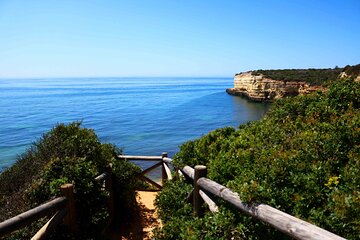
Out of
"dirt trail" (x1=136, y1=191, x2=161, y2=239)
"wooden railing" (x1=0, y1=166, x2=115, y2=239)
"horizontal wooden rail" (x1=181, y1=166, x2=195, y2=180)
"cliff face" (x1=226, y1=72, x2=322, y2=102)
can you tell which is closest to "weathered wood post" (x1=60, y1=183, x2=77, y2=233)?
"wooden railing" (x1=0, y1=166, x2=115, y2=239)

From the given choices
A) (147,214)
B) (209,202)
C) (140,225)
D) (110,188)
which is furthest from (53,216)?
(147,214)

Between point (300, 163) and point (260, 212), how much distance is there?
133 cm

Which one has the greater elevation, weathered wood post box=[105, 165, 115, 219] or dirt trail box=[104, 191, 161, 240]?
weathered wood post box=[105, 165, 115, 219]

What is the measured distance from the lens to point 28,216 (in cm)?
372

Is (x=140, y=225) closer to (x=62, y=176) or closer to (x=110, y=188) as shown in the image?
(x=110, y=188)

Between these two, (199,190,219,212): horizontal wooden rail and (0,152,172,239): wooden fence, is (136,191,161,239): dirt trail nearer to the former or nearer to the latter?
(0,152,172,239): wooden fence

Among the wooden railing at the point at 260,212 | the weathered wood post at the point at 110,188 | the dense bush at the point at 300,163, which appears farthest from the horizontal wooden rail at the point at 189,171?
the weathered wood post at the point at 110,188

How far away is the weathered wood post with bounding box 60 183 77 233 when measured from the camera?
181 inches

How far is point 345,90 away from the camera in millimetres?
5621

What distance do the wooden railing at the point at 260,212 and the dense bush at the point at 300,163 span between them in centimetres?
15

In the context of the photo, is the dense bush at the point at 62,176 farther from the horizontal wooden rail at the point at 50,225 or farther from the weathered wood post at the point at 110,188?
the horizontal wooden rail at the point at 50,225

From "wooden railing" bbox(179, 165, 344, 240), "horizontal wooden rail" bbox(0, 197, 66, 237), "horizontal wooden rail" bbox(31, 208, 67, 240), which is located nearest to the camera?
"wooden railing" bbox(179, 165, 344, 240)

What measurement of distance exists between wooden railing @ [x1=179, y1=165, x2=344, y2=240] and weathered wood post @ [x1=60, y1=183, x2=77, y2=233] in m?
2.06

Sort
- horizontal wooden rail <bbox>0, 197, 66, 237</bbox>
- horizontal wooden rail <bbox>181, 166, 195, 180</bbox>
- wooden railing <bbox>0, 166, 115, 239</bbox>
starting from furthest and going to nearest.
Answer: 1. horizontal wooden rail <bbox>181, 166, 195, 180</bbox>
2. wooden railing <bbox>0, 166, 115, 239</bbox>
3. horizontal wooden rail <bbox>0, 197, 66, 237</bbox>
